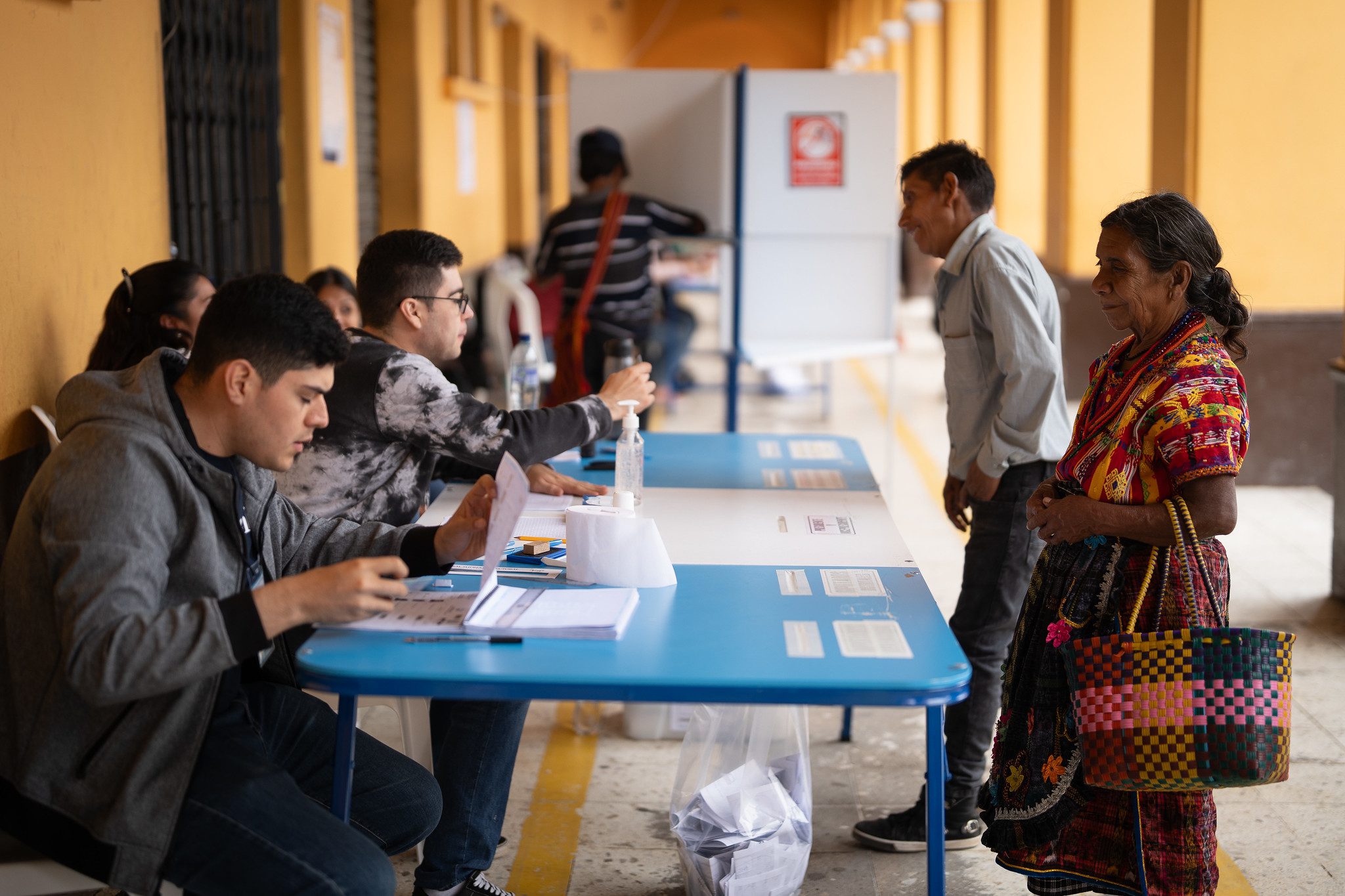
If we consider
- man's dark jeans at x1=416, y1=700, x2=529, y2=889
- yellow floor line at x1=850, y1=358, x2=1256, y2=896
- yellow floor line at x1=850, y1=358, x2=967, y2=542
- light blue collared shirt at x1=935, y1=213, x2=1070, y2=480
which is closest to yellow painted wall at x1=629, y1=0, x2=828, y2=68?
yellow floor line at x1=850, y1=358, x2=1256, y2=896

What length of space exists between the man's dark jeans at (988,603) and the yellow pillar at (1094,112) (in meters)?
6.16

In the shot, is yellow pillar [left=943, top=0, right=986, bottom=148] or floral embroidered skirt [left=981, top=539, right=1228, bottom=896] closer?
floral embroidered skirt [left=981, top=539, right=1228, bottom=896]

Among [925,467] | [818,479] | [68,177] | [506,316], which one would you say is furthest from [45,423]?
[925,467]

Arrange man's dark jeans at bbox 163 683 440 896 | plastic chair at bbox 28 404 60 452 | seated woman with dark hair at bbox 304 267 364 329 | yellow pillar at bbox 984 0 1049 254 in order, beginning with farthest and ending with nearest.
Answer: yellow pillar at bbox 984 0 1049 254 → seated woman with dark hair at bbox 304 267 364 329 → plastic chair at bbox 28 404 60 452 → man's dark jeans at bbox 163 683 440 896

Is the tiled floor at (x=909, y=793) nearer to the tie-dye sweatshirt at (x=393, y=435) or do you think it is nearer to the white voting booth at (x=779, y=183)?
the tie-dye sweatshirt at (x=393, y=435)

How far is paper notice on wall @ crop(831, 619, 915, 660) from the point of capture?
1.88 m

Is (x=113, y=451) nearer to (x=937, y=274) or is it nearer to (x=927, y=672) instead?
(x=927, y=672)

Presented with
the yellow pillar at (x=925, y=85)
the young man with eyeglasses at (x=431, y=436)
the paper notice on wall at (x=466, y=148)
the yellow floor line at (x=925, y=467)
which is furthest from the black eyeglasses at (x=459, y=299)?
the yellow pillar at (x=925, y=85)

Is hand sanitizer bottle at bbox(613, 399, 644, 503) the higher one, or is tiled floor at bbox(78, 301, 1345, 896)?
hand sanitizer bottle at bbox(613, 399, 644, 503)

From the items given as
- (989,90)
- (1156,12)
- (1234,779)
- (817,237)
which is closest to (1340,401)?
(817,237)

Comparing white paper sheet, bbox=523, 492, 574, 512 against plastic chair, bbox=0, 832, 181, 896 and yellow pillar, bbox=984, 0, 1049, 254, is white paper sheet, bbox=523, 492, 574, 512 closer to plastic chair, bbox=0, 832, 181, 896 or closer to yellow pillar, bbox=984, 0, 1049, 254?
plastic chair, bbox=0, 832, 181, 896

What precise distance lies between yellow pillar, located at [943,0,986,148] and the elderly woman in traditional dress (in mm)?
11109

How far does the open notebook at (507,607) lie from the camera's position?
194 centimetres

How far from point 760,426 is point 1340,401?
150 inches
